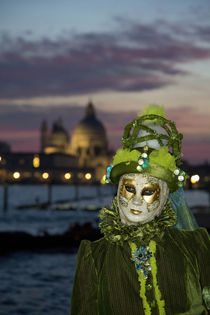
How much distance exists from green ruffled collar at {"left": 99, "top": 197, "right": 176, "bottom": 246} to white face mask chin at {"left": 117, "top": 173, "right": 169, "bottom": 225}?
0.05m

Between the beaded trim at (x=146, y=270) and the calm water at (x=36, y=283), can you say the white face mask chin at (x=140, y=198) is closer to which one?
the beaded trim at (x=146, y=270)

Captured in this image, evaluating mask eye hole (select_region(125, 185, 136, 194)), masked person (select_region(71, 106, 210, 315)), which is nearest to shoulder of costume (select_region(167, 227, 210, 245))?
masked person (select_region(71, 106, 210, 315))

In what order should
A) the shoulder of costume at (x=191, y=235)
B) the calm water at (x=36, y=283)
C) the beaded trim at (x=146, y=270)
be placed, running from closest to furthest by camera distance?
the beaded trim at (x=146, y=270) < the shoulder of costume at (x=191, y=235) < the calm water at (x=36, y=283)

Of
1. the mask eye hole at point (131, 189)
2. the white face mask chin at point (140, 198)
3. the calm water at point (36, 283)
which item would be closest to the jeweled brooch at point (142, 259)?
the white face mask chin at point (140, 198)

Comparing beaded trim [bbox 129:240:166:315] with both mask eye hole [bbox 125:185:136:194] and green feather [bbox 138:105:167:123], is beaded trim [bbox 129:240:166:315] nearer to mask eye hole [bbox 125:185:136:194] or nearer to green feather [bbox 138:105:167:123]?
mask eye hole [bbox 125:185:136:194]

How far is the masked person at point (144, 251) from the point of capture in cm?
426

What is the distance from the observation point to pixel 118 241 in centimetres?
436

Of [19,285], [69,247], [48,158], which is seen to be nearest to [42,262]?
[69,247]

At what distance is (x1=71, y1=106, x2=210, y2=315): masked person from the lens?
4262mm

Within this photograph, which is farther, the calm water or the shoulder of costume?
the calm water

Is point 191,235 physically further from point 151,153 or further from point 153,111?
point 153,111

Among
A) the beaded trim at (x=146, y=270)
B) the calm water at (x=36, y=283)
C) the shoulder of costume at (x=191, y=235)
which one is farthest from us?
the calm water at (x=36, y=283)

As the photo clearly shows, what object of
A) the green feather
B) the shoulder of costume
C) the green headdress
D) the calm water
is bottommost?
the calm water

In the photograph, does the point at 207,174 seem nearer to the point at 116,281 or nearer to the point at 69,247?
the point at 69,247
